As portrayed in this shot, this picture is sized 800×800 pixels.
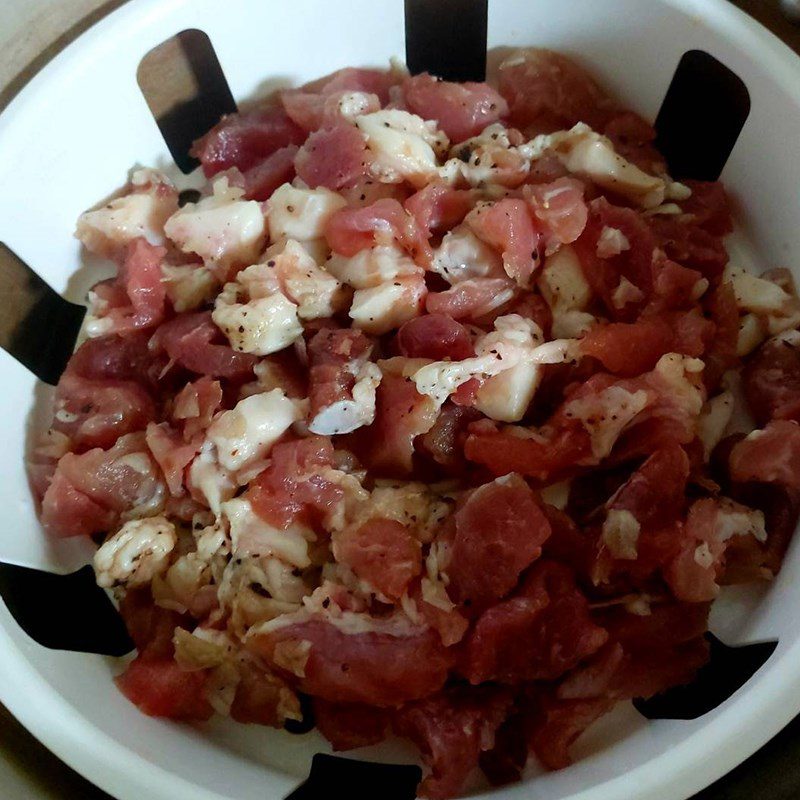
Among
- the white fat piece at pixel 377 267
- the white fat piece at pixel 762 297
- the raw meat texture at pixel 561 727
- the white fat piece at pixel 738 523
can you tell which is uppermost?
the white fat piece at pixel 377 267

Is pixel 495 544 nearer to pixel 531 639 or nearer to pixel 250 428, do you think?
pixel 531 639

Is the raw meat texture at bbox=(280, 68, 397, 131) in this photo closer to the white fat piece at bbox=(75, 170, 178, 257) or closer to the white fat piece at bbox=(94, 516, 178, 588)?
the white fat piece at bbox=(75, 170, 178, 257)

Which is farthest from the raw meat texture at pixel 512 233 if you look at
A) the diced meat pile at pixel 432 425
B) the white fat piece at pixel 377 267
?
the white fat piece at pixel 377 267

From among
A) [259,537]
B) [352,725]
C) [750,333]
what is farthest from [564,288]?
[352,725]

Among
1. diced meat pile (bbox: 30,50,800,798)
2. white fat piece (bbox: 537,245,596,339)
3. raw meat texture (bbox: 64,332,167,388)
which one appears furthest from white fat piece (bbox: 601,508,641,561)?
raw meat texture (bbox: 64,332,167,388)

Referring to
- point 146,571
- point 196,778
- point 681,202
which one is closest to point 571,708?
point 196,778

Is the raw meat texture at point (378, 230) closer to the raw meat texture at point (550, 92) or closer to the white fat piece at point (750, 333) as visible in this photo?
the raw meat texture at point (550, 92)
